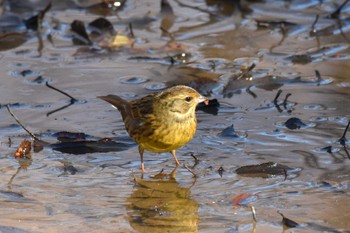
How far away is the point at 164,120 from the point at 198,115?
111 centimetres

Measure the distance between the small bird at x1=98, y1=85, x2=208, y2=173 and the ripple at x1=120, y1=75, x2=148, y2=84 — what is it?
164cm

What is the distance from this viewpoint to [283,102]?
29.2 feet

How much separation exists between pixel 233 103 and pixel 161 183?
202 cm

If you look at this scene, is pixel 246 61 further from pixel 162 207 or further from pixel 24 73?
pixel 162 207

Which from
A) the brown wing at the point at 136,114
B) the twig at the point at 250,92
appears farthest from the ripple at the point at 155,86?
the brown wing at the point at 136,114

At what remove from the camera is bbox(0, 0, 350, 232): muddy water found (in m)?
6.41

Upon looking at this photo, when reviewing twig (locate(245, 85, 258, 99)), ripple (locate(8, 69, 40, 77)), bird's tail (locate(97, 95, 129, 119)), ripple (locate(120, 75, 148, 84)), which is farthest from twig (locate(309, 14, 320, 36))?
bird's tail (locate(97, 95, 129, 119))

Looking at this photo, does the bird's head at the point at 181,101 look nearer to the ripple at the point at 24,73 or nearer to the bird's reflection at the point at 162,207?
the bird's reflection at the point at 162,207

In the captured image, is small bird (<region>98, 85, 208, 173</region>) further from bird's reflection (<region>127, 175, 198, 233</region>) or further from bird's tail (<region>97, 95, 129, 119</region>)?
bird's reflection (<region>127, 175, 198, 233</region>)

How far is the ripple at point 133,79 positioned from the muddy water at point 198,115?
0.02 metres

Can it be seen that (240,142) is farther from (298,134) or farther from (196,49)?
(196,49)

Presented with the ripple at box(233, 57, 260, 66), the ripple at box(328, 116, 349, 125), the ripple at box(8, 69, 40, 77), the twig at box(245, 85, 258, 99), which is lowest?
the ripple at box(8, 69, 40, 77)

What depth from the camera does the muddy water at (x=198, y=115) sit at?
21.0ft

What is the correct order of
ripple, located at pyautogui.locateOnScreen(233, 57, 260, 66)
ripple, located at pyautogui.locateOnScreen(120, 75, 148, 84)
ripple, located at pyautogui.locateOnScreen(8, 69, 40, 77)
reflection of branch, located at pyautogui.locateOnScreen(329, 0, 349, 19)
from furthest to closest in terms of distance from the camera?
1. reflection of branch, located at pyautogui.locateOnScreen(329, 0, 349, 19)
2. ripple, located at pyautogui.locateOnScreen(233, 57, 260, 66)
3. ripple, located at pyautogui.locateOnScreen(8, 69, 40, 77)
4. ripple, located at pyautogui.locateOnScreen(120, 75, 148, 84)
